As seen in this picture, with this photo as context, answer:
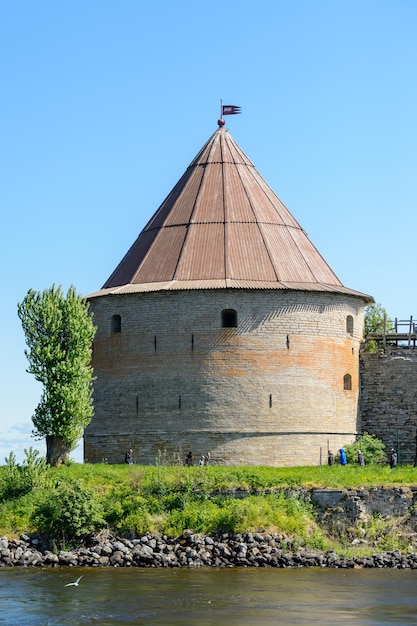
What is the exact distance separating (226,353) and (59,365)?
552cm

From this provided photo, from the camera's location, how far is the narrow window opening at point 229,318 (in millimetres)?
43469

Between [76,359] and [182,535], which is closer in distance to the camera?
[182,535]

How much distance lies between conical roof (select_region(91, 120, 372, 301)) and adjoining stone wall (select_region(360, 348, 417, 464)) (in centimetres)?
234

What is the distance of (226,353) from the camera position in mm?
43031

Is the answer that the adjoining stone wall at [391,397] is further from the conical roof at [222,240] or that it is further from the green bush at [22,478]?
the green bush at [22,478]

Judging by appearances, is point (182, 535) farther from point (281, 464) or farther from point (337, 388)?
point (337, 388)

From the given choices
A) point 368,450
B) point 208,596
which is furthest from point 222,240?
point 208,596

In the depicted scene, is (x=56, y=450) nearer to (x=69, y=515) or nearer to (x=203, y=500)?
(x=69, y=515)

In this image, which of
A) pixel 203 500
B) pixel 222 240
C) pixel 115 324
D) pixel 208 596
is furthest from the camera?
pixel 222 240

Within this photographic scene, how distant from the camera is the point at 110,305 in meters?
45.1

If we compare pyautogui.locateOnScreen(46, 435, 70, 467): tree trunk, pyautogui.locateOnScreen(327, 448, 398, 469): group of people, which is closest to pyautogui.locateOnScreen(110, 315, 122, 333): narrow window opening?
pyautogui.locateOnScreen(46, 435, 70, 467): tree trunk

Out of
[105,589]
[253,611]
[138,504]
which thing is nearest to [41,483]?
[138,504]

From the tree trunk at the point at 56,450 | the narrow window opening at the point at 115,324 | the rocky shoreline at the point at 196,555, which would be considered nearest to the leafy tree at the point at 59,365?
the tree trunk at the point at 56,450

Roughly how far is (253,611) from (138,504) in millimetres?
9878
